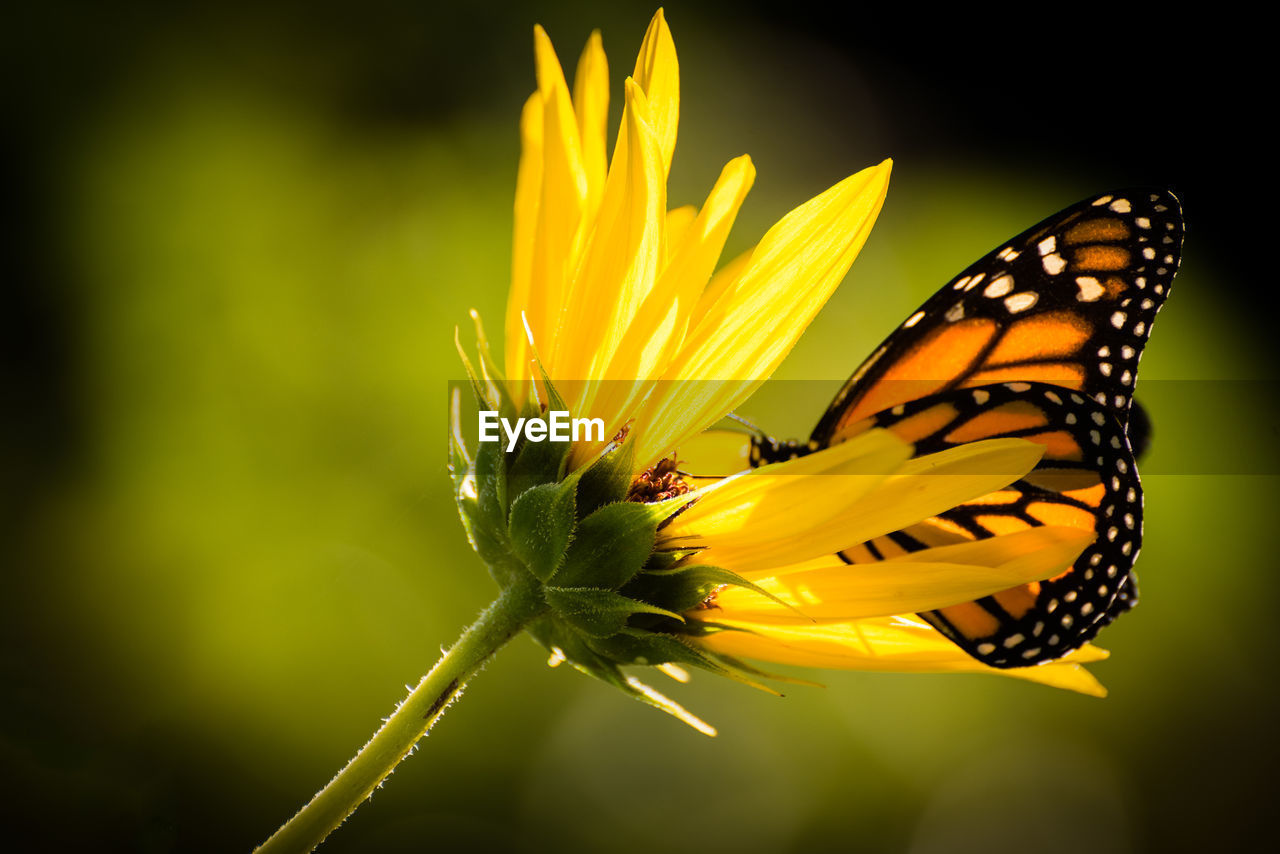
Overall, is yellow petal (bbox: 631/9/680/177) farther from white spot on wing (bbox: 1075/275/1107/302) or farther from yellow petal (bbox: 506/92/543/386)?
white spot on wing (bbox: 1075/275/1107/302)

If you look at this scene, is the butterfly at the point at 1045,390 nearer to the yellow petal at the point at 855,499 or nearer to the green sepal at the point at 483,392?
the yellow petal at the point at 855,499

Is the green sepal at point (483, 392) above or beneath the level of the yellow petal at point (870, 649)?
above

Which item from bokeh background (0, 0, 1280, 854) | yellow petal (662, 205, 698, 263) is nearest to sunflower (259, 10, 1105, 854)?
yellow petal (662, 205, 698, 263)

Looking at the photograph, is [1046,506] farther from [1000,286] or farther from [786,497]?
[786,497]

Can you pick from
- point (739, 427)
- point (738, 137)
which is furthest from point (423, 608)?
point (738, 137)

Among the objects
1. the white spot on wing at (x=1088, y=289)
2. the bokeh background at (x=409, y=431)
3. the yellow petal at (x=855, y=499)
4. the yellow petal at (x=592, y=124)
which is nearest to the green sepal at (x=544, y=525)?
the yellow petal at (x=855, y=499)

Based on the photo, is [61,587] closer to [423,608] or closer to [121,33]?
[423,608]

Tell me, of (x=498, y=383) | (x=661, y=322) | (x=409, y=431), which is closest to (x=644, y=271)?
(x=661, y=322)
